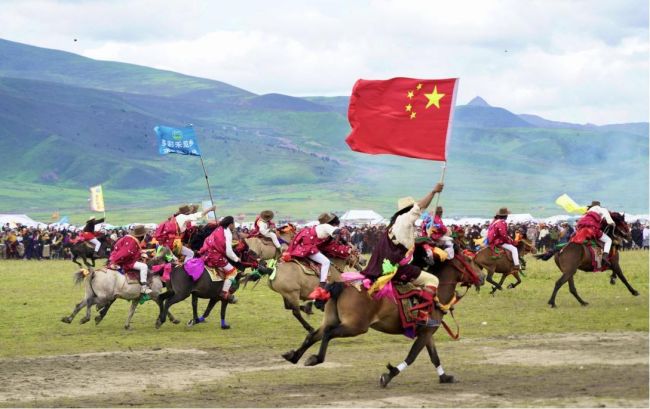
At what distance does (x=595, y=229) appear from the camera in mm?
26266

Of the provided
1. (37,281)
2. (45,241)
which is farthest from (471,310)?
(45,241)

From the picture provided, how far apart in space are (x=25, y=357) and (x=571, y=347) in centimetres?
882

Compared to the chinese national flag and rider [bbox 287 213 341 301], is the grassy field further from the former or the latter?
the chinese national flag

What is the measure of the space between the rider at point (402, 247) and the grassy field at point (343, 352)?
1.41 meters

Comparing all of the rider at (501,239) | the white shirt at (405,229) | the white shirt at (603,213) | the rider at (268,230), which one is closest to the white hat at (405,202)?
the white shirt at (405,229)

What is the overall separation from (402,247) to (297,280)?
23.6 ft

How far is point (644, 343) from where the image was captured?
60.6 feet

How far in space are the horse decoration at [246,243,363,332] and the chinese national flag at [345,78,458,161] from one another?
176 inches

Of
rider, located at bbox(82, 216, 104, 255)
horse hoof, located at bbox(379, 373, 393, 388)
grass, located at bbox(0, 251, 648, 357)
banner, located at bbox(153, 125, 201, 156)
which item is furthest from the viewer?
rider, located at bbox(82, 216, 104, 255)

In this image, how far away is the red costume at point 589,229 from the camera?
26250 mm

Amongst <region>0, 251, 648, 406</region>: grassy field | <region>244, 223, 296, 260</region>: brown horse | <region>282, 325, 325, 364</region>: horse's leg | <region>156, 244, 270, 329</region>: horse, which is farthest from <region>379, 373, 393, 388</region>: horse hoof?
<region>244, 223, 296, 260</region>: brown horse

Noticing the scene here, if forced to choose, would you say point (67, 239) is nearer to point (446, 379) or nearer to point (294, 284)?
point (294, 284)

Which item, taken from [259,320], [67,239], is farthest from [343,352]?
[67,239]

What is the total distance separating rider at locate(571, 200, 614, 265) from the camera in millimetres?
26266
